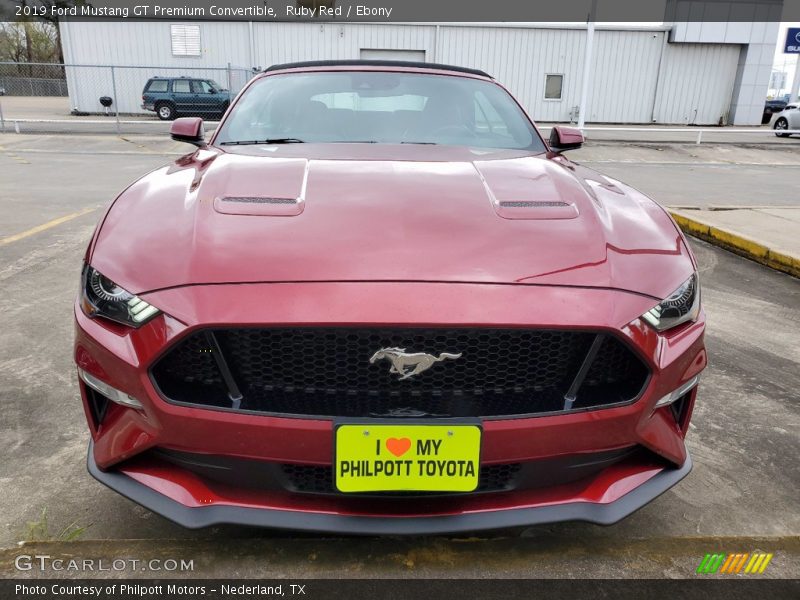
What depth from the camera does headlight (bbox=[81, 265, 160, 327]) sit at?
1531mm

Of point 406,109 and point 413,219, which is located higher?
point 406,109

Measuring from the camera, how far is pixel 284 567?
69.9 inches

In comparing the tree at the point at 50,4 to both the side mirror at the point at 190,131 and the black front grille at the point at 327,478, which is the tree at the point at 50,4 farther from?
the black front grille at the point at 327,478

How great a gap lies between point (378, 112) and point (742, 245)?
3962 mm

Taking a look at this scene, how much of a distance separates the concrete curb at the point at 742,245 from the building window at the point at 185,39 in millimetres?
20504

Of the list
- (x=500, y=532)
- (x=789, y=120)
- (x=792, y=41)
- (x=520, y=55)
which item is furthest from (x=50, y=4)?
(x=500, y=532)

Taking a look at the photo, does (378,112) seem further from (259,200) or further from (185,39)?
(185,39)

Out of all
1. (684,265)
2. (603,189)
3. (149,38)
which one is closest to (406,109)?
(603,189)

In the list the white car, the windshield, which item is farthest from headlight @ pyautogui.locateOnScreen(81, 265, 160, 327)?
the white car

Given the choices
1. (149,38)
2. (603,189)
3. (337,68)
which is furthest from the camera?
(149,38)

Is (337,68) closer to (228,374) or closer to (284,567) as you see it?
(228,374)

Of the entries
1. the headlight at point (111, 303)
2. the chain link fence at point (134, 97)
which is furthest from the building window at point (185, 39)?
the headlight at point (111, 303)

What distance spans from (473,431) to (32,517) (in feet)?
4.68

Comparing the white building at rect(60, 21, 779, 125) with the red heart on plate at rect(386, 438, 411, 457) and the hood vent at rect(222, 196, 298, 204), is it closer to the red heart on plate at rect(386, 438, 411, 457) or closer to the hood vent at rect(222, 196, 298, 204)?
the hood vent at rect(222, 196, 298, 204)
